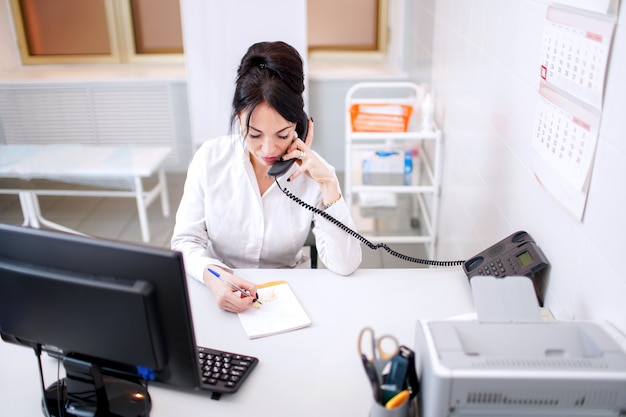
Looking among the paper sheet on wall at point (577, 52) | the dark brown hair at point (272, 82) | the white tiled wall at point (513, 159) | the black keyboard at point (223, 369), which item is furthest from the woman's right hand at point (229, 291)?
the paper sheet on wall at point (577, 52)

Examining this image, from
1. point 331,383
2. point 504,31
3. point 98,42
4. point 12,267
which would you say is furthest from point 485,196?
point 98,42

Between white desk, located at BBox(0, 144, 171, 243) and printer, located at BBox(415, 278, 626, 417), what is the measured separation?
2.62 meters

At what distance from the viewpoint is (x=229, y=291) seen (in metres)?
1.42

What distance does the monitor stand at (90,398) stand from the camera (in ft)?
3.73

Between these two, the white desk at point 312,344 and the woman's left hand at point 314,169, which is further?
the woman's left hand at point 314,169

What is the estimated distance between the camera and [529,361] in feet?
3.01

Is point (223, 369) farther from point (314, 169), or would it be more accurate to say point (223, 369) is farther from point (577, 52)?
point (577, 52)

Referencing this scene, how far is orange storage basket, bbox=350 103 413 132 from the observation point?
2510 millimetres

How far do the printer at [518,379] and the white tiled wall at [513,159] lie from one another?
0.17 meters

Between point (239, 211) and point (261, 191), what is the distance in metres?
0.09

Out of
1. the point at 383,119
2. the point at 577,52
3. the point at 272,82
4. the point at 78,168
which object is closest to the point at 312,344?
the point at 272,82

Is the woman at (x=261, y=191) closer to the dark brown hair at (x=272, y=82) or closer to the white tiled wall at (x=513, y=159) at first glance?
the dark brown hair at (x=272, y=82)

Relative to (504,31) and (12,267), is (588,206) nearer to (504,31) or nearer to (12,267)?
(504,31)

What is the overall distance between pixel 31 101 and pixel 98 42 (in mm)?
639
